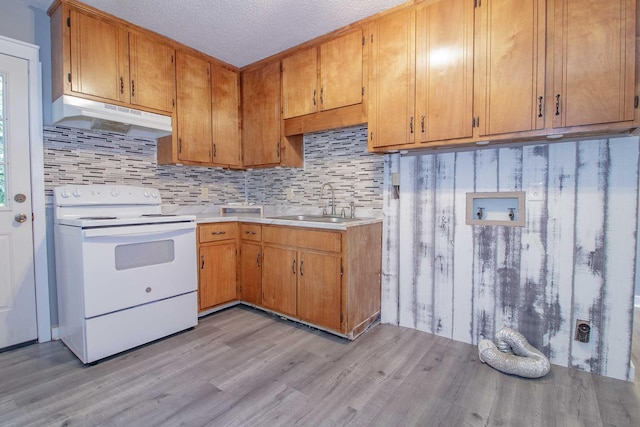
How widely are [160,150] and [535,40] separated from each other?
9.45 ft

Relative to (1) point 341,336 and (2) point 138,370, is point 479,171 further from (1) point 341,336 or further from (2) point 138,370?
(2) point 138,370

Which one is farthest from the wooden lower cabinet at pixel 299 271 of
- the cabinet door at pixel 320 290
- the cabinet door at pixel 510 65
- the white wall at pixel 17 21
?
the white wall at pixel 17 21

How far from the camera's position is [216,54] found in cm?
294

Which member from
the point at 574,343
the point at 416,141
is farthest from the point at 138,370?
the point at 574,343

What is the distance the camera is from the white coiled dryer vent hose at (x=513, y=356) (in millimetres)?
1797

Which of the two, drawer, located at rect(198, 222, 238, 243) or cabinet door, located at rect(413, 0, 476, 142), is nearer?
cabinet door, located at rect(413, 0, 476, 142)

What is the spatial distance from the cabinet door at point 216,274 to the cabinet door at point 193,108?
86 cm

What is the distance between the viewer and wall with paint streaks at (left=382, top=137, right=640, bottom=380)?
1783mm

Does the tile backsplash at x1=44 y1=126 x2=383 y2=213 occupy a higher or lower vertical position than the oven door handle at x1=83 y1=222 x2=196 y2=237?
higher

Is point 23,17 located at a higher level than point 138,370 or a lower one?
higher

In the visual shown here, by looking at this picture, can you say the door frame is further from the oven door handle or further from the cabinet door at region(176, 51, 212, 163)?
the cabinet door at region(176, 51, 212, 163)

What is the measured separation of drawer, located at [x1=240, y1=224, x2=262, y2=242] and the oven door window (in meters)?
0.69

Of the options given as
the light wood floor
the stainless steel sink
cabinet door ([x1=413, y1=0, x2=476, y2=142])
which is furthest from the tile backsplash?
the light wood floor

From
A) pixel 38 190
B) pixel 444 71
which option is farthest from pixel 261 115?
pixel 38 190
